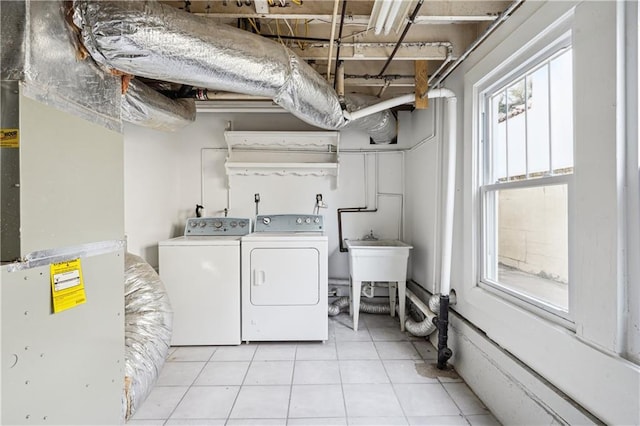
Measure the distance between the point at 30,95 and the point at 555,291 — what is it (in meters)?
2.28

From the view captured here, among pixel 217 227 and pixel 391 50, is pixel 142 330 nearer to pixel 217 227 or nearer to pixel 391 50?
pixel 217 227

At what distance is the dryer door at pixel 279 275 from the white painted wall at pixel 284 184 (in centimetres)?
93

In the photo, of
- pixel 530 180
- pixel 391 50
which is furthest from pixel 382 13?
pixel 530 180

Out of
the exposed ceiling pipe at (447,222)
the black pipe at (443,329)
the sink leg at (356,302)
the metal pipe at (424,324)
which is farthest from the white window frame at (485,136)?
the sink leg at (356,302)

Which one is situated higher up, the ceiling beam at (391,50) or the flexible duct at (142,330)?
the ceiling beam at (391,50)

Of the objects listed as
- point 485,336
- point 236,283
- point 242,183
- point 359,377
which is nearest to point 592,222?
point 485,336

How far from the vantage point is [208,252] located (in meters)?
2.64

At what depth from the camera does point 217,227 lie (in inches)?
119

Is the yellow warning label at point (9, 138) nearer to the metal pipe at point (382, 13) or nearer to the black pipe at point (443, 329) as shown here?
the metal pipe at point (382, 13)

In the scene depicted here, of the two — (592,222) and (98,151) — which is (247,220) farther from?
(592,222)

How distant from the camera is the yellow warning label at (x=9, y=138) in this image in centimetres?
85

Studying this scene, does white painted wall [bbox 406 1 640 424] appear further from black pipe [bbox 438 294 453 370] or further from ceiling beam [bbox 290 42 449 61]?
black pipe [bbox 438 294 453 370]

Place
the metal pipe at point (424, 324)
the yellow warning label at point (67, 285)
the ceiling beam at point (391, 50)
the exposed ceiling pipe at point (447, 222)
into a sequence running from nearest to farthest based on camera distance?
the yellow warning label at point (67, 285) < the ceiling beam at point (391, 50) < the exposed ceiling pipe at point (447, 222) < the metal pipe at point (424, 324)

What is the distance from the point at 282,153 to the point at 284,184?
0.36m
